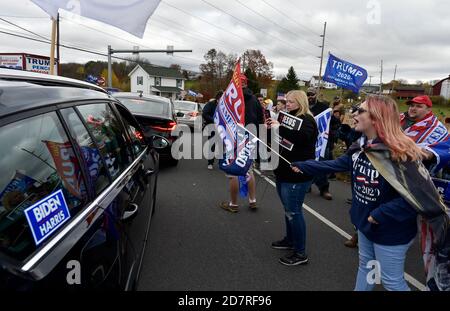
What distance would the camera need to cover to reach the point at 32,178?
4.71 ft

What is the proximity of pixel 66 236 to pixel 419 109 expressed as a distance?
3683 mm

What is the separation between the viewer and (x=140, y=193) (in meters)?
2.80

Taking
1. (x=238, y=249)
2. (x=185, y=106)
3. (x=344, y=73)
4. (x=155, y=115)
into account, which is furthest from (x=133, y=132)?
(x=185, y=106)

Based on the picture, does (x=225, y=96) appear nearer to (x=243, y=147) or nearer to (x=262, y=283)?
(x=243, y=147)

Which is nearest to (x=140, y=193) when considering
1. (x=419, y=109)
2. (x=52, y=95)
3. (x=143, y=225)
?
(x=143, y=225)

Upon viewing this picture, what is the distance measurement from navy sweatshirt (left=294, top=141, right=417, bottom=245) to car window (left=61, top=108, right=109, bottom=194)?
5.67ft

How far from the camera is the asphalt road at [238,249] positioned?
323 centimetres

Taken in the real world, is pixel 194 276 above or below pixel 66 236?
below

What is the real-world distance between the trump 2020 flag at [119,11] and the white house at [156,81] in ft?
226

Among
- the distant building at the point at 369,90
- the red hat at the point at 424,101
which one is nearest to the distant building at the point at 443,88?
the distant building at the point at 369,90

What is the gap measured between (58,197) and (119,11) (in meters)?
2.84

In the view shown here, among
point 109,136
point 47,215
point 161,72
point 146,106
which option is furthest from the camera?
point 161,72

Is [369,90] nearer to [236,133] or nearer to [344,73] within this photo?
[344,73]

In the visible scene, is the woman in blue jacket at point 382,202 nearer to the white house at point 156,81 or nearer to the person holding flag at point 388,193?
the person holding flag at point 388,193
